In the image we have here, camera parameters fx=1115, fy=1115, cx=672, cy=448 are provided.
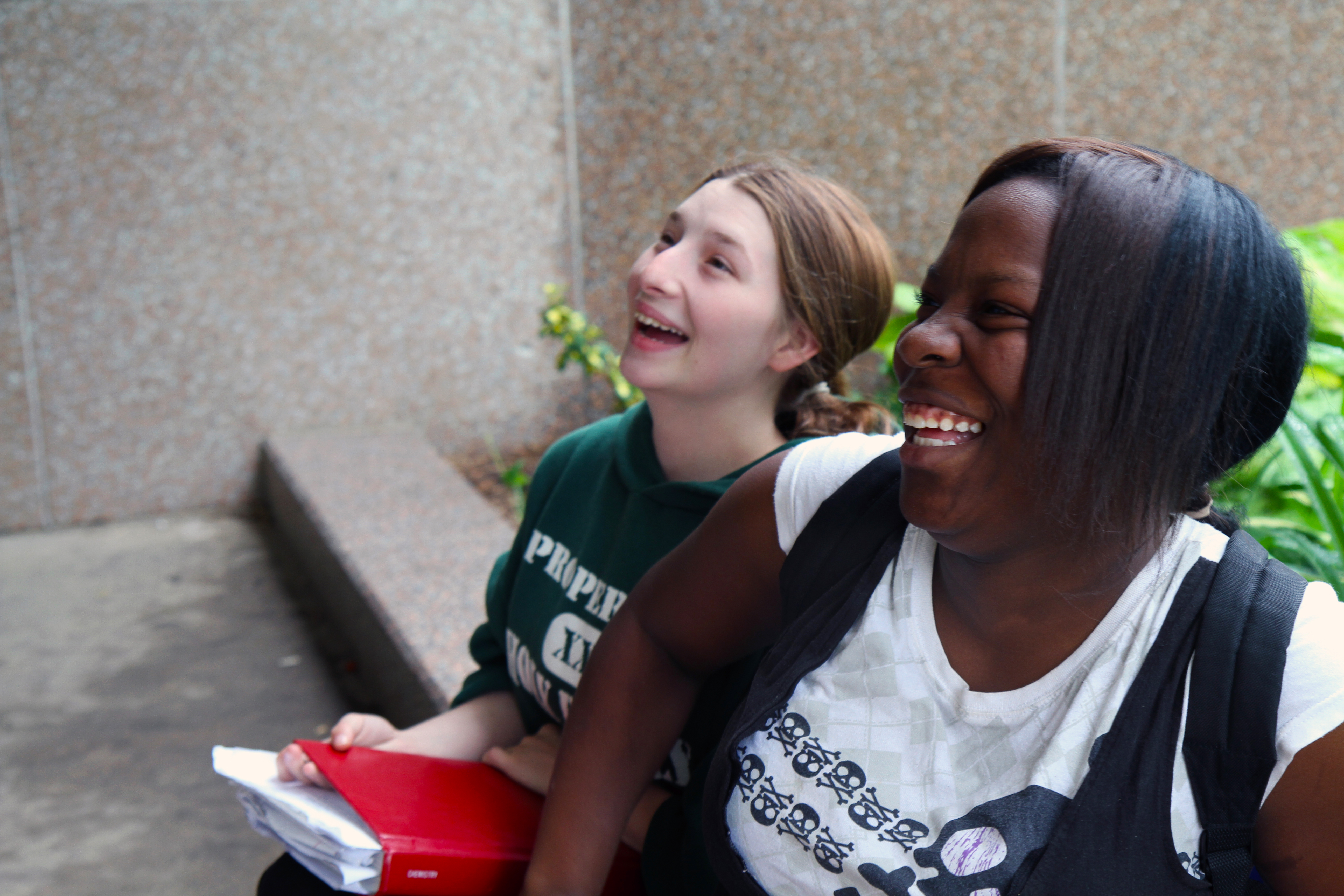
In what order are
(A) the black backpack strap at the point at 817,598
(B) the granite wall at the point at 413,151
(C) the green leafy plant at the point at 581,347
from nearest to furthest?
(A) the black backpack strap at the point at 817,598 < (C) the green leafy plant at the point at 581,347 < (B) the granite wall at the point at 413,151

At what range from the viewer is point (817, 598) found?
126 cm

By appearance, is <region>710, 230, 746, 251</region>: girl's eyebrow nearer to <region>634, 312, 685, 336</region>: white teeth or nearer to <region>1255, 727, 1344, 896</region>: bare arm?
<region>634, 312, 685, 336</region>: white teeth

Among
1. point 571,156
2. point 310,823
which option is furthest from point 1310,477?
point 571,156

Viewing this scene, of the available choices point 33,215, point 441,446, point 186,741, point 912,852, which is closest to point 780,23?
point 441,446

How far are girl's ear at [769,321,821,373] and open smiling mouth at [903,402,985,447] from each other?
0.73m

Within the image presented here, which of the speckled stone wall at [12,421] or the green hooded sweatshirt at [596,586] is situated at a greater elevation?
the green hooded sweatshirt at [596,586]

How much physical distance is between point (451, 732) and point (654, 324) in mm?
772

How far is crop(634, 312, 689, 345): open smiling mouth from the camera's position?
179 centimetres

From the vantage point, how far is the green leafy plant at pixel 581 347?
13.2 ft

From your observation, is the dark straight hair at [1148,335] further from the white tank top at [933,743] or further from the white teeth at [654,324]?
the white teeth at [654,324]

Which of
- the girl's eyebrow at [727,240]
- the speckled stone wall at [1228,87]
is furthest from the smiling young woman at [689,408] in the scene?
the speckled stone wall at [1228,87]

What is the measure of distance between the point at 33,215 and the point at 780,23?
3051mm

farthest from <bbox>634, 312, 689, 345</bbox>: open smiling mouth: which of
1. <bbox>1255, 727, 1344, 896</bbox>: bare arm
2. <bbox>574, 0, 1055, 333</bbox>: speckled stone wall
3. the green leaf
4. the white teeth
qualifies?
<bbox>574, 0, 1055, 333</bbox>: speckled stone wall

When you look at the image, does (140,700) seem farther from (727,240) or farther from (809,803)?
(809,803)
